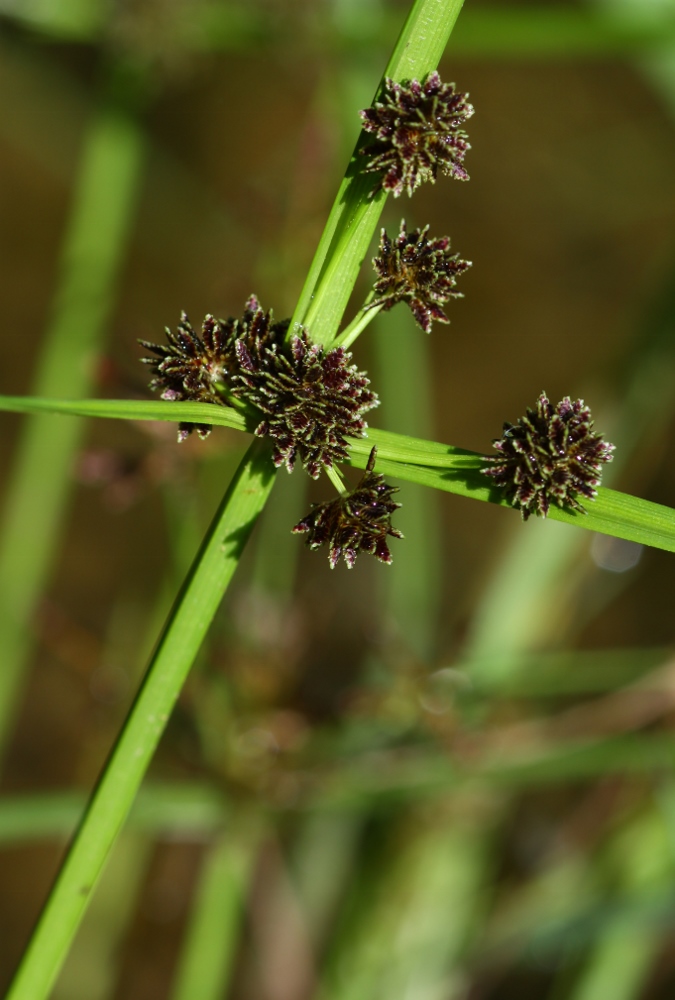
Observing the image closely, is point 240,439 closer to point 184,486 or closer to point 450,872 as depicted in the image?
point 184,486

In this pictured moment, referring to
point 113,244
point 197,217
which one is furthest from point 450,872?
point 197,217

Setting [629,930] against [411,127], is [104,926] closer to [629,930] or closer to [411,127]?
[629,930]

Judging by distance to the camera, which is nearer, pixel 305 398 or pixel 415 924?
pixel 305 398

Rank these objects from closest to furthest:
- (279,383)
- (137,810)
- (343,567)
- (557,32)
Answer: (279,383) < (137,810) < (557,32) < (343,567)

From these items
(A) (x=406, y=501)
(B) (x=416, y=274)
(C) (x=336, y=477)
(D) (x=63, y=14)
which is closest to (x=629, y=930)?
(A) (x=406, y=501)

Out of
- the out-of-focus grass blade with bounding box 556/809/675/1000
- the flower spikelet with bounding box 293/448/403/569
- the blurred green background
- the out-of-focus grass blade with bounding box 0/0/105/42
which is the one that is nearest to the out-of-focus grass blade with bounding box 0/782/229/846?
the blurred green background

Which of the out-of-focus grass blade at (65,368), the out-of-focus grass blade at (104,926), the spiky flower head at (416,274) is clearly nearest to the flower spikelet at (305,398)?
the spiky flower head at (416,274)

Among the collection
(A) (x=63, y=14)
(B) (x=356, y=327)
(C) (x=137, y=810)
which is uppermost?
(A) (x=63, y=14)
